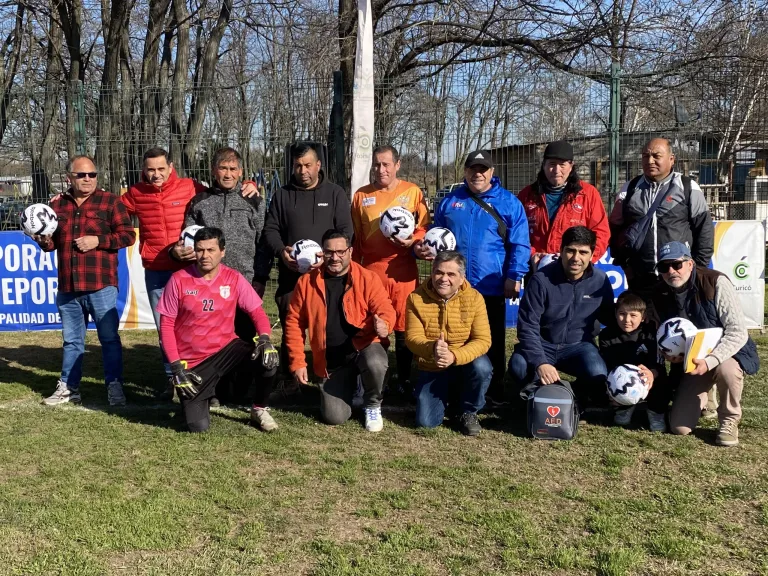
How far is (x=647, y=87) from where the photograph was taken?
9.85 metres

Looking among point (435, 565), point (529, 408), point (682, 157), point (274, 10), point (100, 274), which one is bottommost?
point (435, 565)

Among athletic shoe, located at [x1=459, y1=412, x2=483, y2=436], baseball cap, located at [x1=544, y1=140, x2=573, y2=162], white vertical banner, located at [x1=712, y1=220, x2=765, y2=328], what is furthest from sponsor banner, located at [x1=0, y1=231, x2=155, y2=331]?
white vertical banner, located at [x1=712, y1=220, x2=765, y2=328]

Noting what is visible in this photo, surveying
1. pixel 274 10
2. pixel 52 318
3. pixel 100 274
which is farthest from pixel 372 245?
pixel 274 10

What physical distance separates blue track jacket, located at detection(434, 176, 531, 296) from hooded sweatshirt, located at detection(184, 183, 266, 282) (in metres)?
1.43

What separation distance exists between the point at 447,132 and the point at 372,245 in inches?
163

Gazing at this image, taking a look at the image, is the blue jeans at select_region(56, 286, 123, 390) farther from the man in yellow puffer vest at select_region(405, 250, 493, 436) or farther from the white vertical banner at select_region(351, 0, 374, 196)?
the white vertical banner at select_region(351, 0, 374, 196)

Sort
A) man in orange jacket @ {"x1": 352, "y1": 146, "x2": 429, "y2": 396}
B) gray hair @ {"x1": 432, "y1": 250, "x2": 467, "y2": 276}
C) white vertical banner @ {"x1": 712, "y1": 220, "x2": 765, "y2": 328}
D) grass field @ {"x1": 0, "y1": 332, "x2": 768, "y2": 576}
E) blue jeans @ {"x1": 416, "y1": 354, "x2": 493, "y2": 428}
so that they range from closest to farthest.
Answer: grass field @ {"x1": 0, "y1": 332, "x2": 768, "y2": 576}
gray hair @ {"x1": 432, "y1": 250, "x2": 467, "y2": 276}
blue jeans @ {"x1": 416, "y1": 354, "x2": 493, "y2": 428}
man in orange jacket @ {"x1": 352, "y1": 146, "x2": 429, "y2": 396}
white vertical banner @ {"x1": 712, "y1": 220, "x2": 765, "y2": 328}

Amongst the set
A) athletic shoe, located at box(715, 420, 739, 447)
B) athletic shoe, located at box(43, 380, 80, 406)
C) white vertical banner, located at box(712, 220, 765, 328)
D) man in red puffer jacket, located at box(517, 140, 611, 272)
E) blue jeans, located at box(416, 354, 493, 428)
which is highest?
man in red puffer jacket, located at box(517, 140, 611, 272)

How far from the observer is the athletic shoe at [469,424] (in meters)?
4.96

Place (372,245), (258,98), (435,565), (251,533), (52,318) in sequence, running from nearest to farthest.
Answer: (435,565), (251,533), (372,245), (52,318), (258,98)

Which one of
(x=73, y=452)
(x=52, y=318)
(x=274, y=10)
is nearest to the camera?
(x=73, y=452)

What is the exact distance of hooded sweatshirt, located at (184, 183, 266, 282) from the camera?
18.0 ft

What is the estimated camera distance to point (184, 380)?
194 inches

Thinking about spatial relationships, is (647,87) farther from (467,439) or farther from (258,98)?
(467,439)
